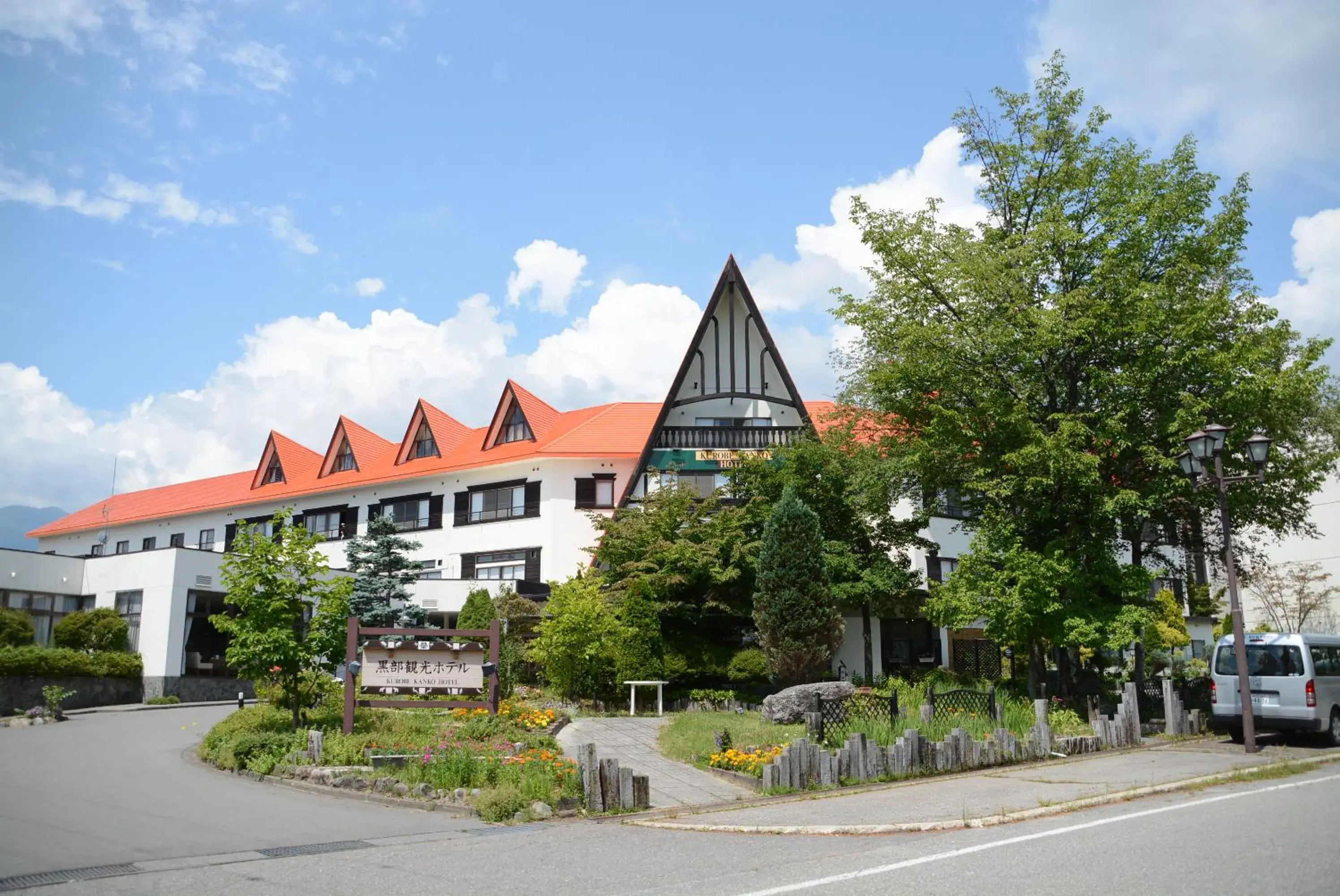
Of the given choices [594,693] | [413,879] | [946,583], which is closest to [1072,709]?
[946,583]

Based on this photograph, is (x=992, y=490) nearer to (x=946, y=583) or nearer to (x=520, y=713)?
(x=946, y=583)

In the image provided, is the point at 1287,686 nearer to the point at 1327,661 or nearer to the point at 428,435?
the point at 1327,661

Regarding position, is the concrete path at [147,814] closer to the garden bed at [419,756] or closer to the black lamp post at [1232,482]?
the garden bed at [419,756]

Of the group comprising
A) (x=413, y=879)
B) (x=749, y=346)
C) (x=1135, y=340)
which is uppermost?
(x=749, y=346)

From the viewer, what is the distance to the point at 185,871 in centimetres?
885

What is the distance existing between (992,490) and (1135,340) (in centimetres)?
475

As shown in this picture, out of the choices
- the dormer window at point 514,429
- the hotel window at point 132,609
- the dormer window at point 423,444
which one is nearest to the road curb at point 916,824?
the hotel window at point 132,609

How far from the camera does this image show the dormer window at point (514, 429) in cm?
4172

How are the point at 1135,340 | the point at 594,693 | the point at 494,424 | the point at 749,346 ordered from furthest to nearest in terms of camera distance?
the point at 494,424 → the point at 749,346 → the point at 594,693 → the point at 1135,340

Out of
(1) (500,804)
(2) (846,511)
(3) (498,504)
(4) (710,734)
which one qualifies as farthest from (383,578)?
(1) (500,804)

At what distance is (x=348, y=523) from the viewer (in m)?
44.0

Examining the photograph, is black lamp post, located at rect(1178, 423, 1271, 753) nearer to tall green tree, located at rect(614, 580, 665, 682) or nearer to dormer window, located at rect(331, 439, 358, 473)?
tall green tree, located at rect(614, 580, 665, 682)

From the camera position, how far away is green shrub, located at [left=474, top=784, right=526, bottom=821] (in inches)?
467

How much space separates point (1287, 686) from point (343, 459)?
39123mm
